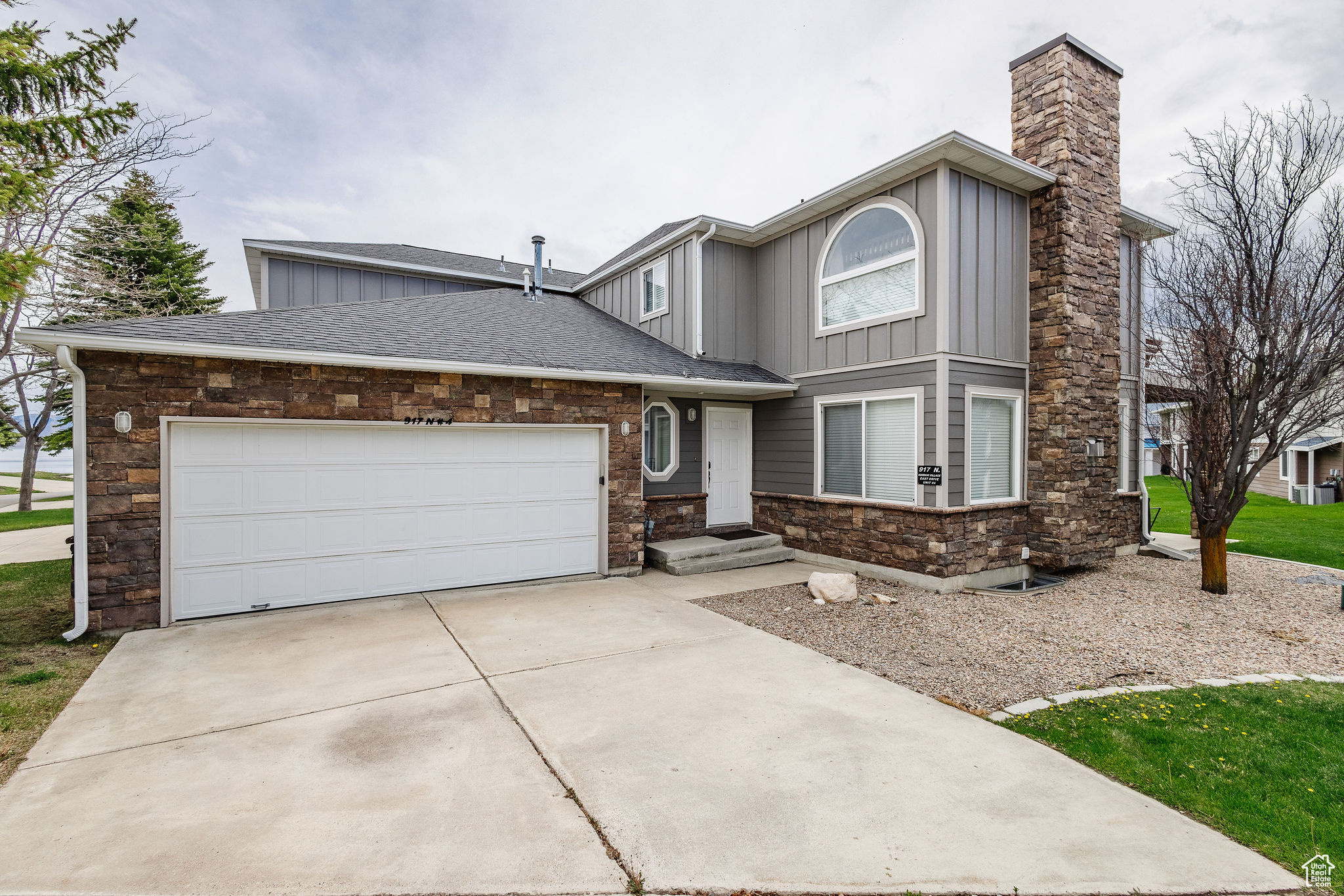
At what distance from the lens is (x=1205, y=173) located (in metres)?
6.91

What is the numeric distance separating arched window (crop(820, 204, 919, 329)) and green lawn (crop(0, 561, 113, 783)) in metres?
8.45

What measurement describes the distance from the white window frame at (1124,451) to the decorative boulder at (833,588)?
5299 mm

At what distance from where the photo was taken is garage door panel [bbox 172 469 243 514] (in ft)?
18.5

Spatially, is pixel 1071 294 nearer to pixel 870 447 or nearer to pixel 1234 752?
pixel 870 447

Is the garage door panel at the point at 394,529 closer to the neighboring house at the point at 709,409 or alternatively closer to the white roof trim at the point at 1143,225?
the neighboring house at the point at 709,409

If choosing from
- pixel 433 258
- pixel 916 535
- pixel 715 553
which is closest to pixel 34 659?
pixel 715 553

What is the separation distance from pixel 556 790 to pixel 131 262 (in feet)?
69.3

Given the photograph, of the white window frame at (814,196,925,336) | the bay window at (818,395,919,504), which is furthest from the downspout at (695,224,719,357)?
the bay window at (818,395,919,504)

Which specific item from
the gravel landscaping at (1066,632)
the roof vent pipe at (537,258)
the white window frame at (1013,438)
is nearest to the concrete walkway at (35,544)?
the roof vent pipe at (537,258)

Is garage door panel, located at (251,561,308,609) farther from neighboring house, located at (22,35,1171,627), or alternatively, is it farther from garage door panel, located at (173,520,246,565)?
garage door panel, located at (173,520,246,565)

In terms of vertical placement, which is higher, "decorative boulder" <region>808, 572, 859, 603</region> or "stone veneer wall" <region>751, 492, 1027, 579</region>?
"stone veneer wall" <region>751, 492, 1027, 579</region>

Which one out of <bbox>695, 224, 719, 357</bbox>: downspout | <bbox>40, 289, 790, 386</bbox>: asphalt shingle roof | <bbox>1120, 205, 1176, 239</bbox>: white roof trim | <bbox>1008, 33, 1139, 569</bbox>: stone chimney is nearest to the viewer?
<bbox>40, 289, 790, 386</bbox>: asphalt shingle roof

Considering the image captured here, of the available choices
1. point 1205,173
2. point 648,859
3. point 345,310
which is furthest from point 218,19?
point 1205,173

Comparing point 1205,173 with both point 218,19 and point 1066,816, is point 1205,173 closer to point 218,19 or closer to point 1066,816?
point 1066,816
